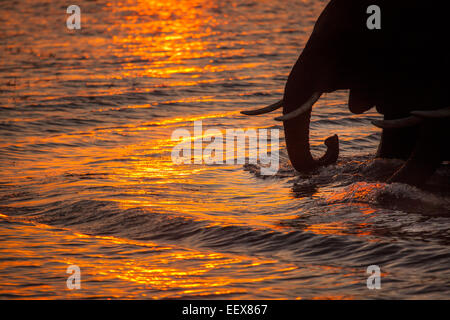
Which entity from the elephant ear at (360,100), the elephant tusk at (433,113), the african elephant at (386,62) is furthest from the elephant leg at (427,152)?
the elephant ear at (360,100)

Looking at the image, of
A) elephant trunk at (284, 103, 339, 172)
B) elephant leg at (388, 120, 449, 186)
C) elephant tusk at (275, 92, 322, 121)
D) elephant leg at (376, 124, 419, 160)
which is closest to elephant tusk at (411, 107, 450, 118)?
elephant leg at (388, 120, 449, 186)

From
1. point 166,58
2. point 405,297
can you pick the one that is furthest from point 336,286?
point 166,58

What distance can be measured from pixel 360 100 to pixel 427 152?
108 centimetres

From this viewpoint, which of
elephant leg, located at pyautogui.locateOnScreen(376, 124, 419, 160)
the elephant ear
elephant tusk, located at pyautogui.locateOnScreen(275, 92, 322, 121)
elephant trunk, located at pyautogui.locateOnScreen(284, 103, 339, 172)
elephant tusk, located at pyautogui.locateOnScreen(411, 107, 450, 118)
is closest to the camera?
elephant tusk, located at pyautogui.locateOnScreen(411, 107, 450, 118)

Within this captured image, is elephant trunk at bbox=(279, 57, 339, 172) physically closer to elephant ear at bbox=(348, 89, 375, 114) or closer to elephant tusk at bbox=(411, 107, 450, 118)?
elephant ear at bbox=(348, 89, 375, 114)

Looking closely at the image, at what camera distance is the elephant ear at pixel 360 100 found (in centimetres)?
978

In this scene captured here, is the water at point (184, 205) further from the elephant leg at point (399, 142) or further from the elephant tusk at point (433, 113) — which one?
the elephant tusk at point (433, 113)

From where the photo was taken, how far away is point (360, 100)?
32.3 ft

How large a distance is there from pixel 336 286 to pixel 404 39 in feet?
11.2

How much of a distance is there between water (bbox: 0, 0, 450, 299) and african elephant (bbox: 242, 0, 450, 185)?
2.76ft

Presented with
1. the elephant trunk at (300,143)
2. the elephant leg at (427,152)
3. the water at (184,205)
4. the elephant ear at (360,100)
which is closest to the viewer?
the water at (184,205)

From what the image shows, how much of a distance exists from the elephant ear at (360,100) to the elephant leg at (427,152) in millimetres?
837

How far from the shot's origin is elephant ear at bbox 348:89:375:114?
9.78 metres

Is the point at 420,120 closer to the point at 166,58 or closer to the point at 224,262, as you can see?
the point at 224,262
